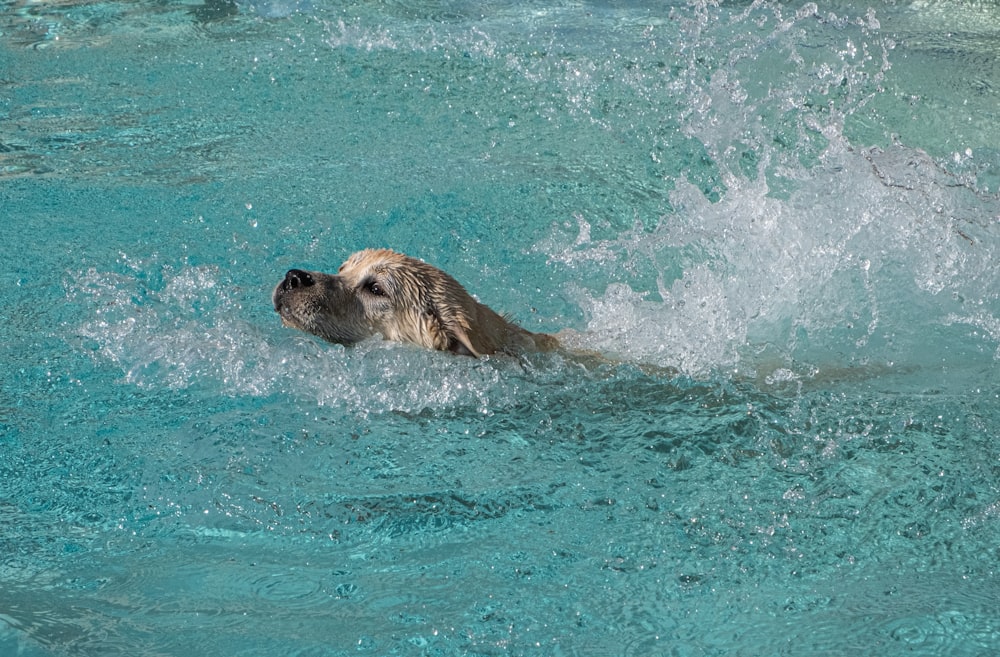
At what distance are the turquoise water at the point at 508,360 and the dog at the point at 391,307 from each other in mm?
130

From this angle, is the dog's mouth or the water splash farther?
the water splash

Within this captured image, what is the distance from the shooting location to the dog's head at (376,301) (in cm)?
518

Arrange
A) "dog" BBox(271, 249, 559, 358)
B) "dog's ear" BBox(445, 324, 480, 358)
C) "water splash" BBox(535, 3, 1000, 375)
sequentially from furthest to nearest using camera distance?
"water splash" BBox(535, 3, 1000, 375) → "dog" BBox(271, 249, 559, 358) → "dog's ear" BBox(445, 324, 480, 358)

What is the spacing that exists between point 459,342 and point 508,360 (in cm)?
29

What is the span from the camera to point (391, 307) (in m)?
5.30

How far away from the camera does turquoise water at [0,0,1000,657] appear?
3.83 m

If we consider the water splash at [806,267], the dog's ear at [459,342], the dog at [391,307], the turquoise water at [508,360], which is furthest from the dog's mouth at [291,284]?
the water splash at [806,267]

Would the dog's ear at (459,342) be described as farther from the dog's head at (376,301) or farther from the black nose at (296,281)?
the black nose at (296,281)

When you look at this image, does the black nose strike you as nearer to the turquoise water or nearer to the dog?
the dog

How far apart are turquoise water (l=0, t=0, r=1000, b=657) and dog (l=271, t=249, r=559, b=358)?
0.13 m

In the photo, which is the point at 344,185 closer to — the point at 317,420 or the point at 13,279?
the point at 13,279

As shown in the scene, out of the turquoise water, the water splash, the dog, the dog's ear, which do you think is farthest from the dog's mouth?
the water splash

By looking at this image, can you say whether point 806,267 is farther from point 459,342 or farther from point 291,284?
point 291,284

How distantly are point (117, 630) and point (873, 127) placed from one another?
24.5 feet
